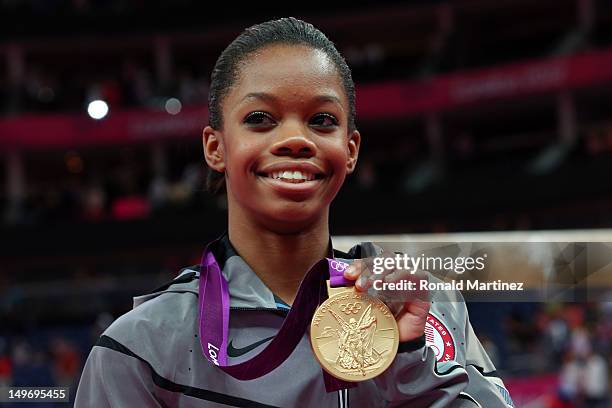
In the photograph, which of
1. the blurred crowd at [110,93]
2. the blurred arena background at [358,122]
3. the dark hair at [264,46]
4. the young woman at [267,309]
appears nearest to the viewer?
the young woman at [267,309]

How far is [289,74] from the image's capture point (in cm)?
155

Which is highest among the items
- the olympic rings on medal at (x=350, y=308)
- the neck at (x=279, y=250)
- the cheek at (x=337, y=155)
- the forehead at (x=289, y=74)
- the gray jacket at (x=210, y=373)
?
the forehead at (x=289, y=74)

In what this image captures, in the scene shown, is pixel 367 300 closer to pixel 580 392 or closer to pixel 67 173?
pixel 580 392

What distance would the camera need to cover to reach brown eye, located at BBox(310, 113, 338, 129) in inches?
61.1

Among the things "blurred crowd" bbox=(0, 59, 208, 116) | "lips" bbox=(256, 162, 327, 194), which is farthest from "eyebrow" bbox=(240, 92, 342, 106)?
"blurred crowd" bbox=(0, 59, 208, 116)

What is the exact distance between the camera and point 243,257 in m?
1.74

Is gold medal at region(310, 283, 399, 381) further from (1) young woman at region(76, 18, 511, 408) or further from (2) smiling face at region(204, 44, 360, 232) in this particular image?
(2) smiling face at region(204, 44, 360, 232)

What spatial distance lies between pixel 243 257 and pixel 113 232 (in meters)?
19.2

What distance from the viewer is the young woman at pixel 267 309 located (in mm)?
1475

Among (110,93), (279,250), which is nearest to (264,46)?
(279,250)

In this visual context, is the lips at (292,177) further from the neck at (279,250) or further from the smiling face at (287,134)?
the neck at (279,250)

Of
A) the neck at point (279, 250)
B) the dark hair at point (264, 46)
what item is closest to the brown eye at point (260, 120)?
the dark hair at point (264, 46)

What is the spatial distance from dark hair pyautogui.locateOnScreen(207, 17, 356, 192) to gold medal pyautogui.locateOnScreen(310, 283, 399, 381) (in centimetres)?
38

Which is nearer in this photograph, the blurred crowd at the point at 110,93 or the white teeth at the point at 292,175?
the white teeth at the point at 292,175
